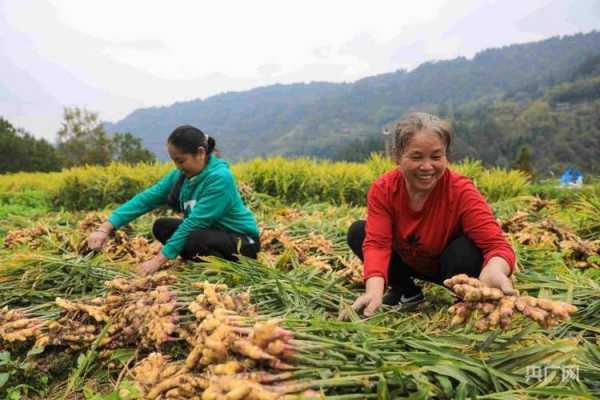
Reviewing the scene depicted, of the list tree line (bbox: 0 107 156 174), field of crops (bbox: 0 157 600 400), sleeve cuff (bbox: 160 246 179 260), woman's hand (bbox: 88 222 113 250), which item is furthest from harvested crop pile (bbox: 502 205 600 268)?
tree line (bbox: 0 107 156 174)

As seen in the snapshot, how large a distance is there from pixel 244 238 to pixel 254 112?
16158 centimetres

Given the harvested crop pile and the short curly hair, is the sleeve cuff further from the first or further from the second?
the harvested crop pile

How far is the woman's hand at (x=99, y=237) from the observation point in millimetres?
3002

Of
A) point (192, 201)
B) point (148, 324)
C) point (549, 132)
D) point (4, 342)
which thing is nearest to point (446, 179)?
point (148, 324)

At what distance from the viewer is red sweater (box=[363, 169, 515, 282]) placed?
207 centimetres

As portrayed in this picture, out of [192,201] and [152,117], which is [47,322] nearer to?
[192,201]

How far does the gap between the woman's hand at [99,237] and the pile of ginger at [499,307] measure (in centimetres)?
232

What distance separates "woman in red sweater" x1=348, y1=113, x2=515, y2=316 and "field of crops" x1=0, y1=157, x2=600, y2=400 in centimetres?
21

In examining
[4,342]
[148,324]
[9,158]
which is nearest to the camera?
[148,324]

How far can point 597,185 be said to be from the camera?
22.2 feet

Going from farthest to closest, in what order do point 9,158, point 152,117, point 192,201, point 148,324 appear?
point 152,117, point 9,158, point 192,201, point 148,324

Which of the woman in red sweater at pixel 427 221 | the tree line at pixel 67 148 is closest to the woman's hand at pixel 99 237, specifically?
the woman in red sweater at pixel 427 221

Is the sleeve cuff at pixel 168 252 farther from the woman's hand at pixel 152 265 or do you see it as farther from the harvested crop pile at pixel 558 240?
the harvested crop pile at pixel 558 240

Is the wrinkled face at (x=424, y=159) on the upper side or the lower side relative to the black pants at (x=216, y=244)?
upper
